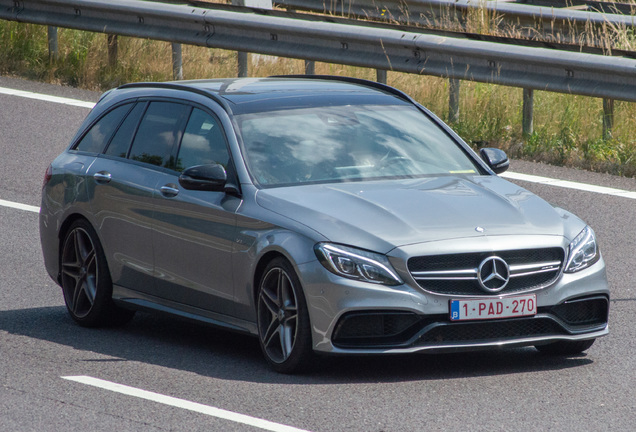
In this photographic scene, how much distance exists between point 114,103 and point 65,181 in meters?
0.62

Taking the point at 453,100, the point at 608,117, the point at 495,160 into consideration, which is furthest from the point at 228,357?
the point at 453,100

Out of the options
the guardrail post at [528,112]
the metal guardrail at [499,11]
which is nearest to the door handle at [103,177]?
the guardrail post at [528,112]

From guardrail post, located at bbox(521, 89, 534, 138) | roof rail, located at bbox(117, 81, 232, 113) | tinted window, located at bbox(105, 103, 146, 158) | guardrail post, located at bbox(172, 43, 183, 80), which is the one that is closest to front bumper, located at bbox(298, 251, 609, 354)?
roof rail, located at bbox(117, 81, 232, 113)

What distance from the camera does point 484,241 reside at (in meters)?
6.84

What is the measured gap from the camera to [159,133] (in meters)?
8.48

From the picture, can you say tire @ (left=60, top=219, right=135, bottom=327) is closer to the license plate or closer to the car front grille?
the car front grille

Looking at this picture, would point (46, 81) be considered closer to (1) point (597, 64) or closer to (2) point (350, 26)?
(2) point (350, 26)

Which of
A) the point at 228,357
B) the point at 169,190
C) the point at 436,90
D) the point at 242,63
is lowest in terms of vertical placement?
the point at 228,357

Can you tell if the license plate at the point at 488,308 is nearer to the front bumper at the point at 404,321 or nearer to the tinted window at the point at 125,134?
the front bumper at the point at 404,321

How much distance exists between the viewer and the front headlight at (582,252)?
709 centimetres

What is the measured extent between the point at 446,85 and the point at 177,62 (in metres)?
3.57

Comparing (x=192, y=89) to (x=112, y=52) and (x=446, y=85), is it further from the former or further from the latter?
(x=112, y=52)

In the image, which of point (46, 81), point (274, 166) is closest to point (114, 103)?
point (274, 166)

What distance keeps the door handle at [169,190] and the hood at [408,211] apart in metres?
0.74
